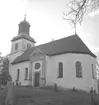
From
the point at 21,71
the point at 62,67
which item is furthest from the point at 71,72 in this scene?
the point at 21,71

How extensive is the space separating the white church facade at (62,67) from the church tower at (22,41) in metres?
5.12

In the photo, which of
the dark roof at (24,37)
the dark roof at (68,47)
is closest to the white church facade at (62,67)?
the dark roof at (68,47)

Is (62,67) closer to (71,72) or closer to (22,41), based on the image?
(71,72)

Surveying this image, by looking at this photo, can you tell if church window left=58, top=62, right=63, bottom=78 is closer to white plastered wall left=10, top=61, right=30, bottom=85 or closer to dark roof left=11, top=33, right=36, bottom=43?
white plastered wall left=10, top=61, right=30, bottom=85

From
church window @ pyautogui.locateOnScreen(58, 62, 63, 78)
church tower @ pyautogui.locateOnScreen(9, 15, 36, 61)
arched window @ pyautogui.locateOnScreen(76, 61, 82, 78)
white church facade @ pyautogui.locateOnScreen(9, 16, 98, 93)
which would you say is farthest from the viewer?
church tower @ pyautogui.locateOnScreen(9, 15, 36, 61)

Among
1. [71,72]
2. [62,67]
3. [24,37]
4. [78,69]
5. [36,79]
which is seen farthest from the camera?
[24,37]

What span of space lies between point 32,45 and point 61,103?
24952 mm

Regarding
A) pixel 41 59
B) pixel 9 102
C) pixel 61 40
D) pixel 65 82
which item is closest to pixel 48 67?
pixel 41 59

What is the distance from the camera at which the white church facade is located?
22.6m

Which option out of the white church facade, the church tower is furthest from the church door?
the church tower

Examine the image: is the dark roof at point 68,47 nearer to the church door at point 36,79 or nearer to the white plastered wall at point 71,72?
the white plastered wall at point 71,72

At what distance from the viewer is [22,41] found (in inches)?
1355

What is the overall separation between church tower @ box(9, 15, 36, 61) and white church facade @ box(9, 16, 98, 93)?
16.8 ft

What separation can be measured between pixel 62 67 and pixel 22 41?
46.6 feet
